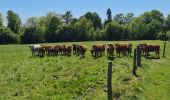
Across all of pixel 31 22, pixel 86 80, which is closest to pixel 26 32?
pixel 31 22

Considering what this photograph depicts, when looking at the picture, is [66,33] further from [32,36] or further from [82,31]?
[32,36]

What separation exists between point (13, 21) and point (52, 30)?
2067 cm

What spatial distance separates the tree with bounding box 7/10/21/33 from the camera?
13065cm

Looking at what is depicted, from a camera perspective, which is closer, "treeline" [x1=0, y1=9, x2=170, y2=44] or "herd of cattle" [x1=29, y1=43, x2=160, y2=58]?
"herd of cattle" [x1=29, y1=43, x2=160, y2=58]

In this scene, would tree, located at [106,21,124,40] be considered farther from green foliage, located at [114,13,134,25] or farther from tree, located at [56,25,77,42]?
green foliage, located at [114,13,134,25]

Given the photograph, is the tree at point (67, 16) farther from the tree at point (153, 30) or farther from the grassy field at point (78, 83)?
the grassy field at point (78, 83)

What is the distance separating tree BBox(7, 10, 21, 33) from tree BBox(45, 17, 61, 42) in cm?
1268

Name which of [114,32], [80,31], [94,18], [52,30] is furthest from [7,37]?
[94,18]

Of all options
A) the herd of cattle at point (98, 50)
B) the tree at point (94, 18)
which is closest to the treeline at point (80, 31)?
the tree at point (94, 18)

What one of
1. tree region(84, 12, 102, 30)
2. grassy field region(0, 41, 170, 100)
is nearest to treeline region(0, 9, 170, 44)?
tree region(84, 12, 102, 30)

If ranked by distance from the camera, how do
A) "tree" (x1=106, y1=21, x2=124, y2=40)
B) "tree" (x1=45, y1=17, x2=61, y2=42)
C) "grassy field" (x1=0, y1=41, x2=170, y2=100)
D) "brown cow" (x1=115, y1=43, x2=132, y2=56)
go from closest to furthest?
1. "grassy field" (x1=0, y1=41, x2=170, y2=100)
2. "brown cow" (x1=115, y1=43, x2=132, y2=56)
3. "tree" (x1=45, y1=17, x2=61, y2=42)
4. "tree" (x1=106, y1=21, x2=124, y2=40)

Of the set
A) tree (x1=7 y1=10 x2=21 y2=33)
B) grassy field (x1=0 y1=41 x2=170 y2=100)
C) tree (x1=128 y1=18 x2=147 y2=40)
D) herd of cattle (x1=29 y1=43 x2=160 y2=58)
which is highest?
tree (x1=7 y1=10 x2=21 y2=33)

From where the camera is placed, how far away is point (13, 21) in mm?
133750

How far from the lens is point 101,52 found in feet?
120
